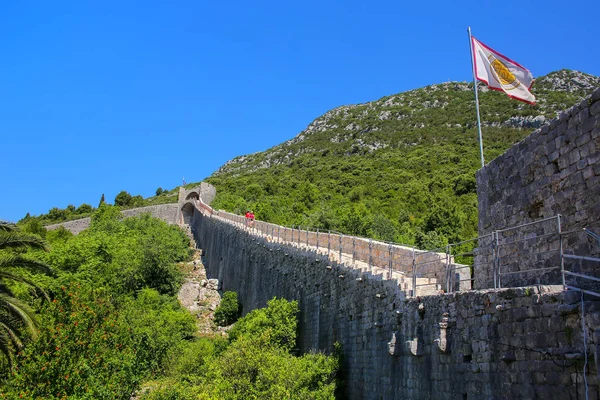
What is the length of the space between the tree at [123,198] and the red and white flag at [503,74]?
277ft

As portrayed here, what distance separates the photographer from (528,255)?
8742 mm

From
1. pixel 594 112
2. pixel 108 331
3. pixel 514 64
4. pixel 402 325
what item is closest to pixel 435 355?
pixel 402 325

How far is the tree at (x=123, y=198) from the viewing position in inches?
3646

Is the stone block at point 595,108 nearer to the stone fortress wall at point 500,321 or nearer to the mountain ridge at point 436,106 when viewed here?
the stone fortress wall at point 500,321

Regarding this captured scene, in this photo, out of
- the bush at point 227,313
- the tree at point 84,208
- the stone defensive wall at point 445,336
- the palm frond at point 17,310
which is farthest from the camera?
the tree at point 84,208

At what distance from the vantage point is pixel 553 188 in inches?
327

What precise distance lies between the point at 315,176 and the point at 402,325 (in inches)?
2903

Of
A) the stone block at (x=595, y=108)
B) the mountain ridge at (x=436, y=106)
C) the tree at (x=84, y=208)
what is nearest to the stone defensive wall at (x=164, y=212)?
the tree at (x=84, y=208)

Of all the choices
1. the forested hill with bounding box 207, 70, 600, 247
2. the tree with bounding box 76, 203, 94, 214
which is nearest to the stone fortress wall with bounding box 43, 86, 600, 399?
the forested hill with bounding box 207, 70, 600, 247

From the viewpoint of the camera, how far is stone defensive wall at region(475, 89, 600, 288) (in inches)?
289

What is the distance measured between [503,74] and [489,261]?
5448mm

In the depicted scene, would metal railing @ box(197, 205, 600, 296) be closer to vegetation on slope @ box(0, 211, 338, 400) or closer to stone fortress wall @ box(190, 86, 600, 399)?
stone fortress wall @ box(190, 86, 600, 399)

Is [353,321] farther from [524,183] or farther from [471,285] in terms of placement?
[524,183]

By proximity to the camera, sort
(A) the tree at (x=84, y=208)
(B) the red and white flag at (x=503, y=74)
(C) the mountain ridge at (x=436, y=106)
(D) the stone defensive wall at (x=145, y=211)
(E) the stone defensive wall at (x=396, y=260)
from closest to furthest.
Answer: (E) the stone defensive wall at (x=396, y=260) < (B) the red and white flag at (x=503, y=74) < (D) the stone defensive wall at (x=145, y=211) < (C) the mountain ridge at (x=436, y=106) < (A) the tree at (x=84, y=208)
